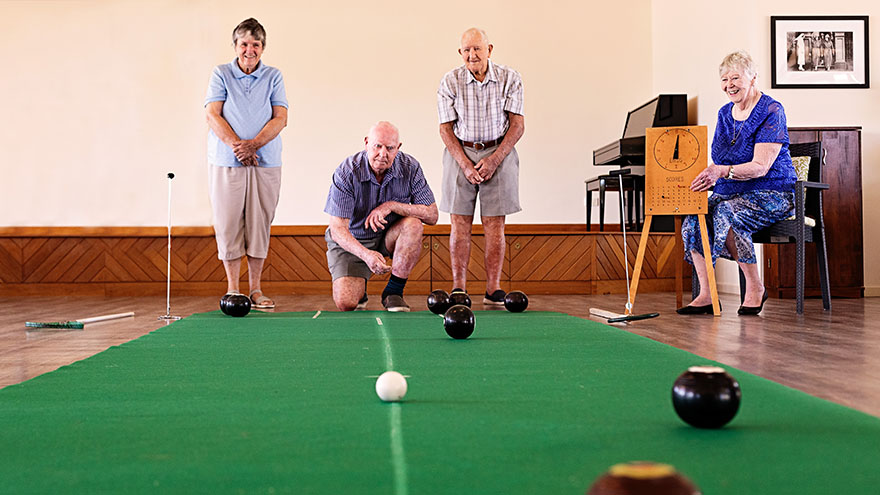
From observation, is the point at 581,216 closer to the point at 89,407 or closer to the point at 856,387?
the point at 856,387

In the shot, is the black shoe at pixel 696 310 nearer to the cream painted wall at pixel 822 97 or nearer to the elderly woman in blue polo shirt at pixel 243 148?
the elderly woman in blue polo shirt at pixel 243 148

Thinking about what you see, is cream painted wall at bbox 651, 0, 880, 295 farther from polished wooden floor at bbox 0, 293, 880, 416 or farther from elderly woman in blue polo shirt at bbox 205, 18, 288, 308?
elderly woman in blue polo shirt at bbox 205, 18, 288, 308

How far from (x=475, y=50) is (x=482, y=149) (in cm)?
51

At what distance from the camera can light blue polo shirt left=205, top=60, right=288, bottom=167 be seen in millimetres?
4066

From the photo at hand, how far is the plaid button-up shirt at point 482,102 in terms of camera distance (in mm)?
4121

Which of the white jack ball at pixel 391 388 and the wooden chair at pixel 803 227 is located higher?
the wooden chair at pixel 803 227

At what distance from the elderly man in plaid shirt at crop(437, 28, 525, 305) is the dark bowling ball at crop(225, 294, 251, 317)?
1.10 metres

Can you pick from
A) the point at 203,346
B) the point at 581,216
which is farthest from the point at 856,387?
the point at 581,216

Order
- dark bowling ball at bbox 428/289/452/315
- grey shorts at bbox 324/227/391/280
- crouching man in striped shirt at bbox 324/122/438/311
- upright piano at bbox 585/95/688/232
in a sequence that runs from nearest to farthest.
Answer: dark bowling ball at bbox 428/289/452/315 < crouching man in striped shirt at bbox 324/122/438/311 < grey shorts at bbox 324/227/391/280 < upright piano at bbox 585/95/688/232

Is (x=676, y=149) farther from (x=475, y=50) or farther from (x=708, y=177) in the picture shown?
(x=475, y=50)

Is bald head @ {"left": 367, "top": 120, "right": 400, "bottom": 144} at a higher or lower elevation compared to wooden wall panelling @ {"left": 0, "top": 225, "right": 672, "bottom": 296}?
higher

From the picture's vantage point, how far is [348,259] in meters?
3.84

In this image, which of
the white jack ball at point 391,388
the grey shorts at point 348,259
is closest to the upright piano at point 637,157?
the grey shorts at point 348,259

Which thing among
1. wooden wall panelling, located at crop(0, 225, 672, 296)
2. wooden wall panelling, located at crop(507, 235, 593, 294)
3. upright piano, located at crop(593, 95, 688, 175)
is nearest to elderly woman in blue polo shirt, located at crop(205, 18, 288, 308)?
wooden wall panelling, located at crop(0, 225, 672, 296)
